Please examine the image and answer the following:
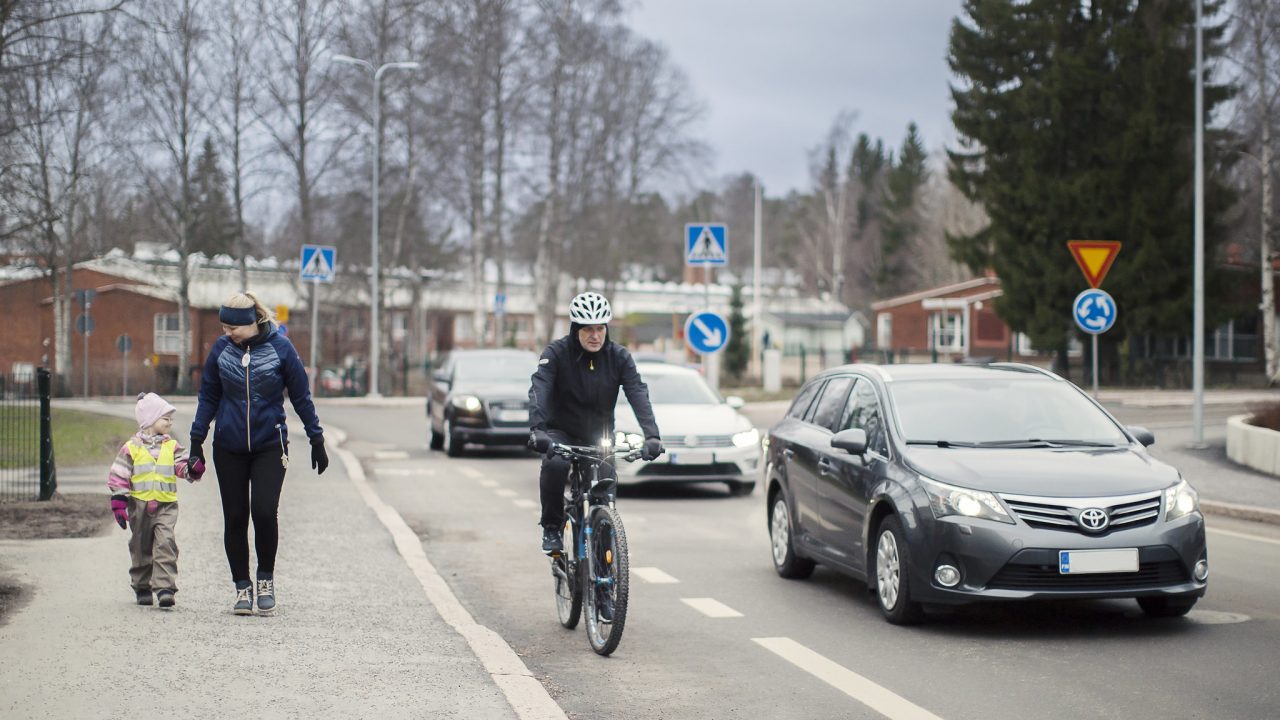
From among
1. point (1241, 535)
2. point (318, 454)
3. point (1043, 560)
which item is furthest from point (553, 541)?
point (1241, 535)

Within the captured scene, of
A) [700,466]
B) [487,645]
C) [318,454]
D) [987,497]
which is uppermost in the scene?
[318,454]

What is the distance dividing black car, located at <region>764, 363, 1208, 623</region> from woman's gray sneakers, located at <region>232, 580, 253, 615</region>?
352cm

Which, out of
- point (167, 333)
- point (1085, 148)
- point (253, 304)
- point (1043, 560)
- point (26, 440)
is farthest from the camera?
point (167, 333)

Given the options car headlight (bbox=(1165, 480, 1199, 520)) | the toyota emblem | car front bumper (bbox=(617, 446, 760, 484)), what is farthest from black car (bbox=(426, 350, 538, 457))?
the toyota emblem

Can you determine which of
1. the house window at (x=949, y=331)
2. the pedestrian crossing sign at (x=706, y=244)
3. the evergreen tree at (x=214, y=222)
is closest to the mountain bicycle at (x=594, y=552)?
the pedestrian crossing sign at (x=706, y=244)

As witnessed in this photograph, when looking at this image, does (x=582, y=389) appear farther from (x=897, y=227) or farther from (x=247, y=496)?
(x=897, y=227)

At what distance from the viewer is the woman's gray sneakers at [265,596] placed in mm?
8294

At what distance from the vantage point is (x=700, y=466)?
16750 mm

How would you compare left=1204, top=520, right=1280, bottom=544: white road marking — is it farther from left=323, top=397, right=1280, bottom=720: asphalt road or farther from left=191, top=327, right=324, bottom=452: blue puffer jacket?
left=191, top=327, right=324, bottom=452: blue puffer jacket

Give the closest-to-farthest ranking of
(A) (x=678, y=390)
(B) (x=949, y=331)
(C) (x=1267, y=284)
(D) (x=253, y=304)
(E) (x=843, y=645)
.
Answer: (E) (x=843, y=645) < (D) (x=253, y=304) < (A) (x=678, y=390) < (C) (x=1267, y=284) < (B) (x=949, y=331)

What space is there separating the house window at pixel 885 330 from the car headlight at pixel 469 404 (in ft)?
194

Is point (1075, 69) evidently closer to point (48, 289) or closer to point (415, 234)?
point (415, 234)

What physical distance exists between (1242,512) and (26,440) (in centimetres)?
1244

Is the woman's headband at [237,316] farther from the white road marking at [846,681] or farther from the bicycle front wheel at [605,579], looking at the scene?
the white road marking at [846,681]
